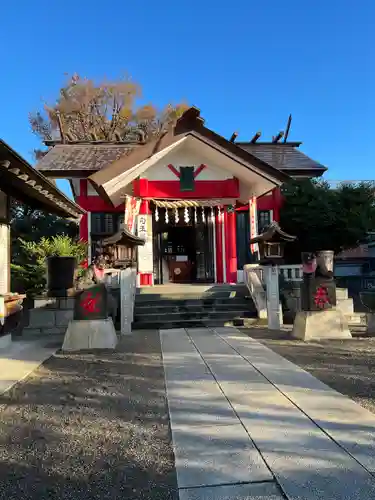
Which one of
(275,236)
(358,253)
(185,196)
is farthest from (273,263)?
(358,253)

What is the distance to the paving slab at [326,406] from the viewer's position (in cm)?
305

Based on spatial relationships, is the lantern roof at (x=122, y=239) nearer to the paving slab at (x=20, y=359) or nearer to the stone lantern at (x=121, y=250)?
the stone lantern at (x=121, y=250)

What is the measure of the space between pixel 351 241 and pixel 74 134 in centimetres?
1875

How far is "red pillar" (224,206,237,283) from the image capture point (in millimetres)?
13875

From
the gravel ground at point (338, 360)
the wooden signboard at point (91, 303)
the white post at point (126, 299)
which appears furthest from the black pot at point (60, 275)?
the gravel ground at point (338, 360)

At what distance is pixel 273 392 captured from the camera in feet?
14.7

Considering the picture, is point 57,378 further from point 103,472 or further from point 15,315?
point 15,315

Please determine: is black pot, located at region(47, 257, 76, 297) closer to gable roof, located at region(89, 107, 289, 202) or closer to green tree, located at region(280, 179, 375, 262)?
gable roof, located at region(89, 107, 289, 202)

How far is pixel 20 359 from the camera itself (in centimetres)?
647

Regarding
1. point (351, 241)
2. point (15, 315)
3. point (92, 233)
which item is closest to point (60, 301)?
point (15, 315)

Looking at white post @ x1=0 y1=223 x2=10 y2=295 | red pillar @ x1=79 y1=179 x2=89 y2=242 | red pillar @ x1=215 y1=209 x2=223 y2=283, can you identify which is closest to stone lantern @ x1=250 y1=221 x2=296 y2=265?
red pillar @ x1=215 y1=209 x2=223 y2=283

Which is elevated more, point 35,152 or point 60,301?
point 35,152

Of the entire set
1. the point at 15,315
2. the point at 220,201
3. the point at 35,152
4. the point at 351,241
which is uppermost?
the point at 35,152

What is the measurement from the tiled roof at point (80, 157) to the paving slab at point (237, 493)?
14.3m
